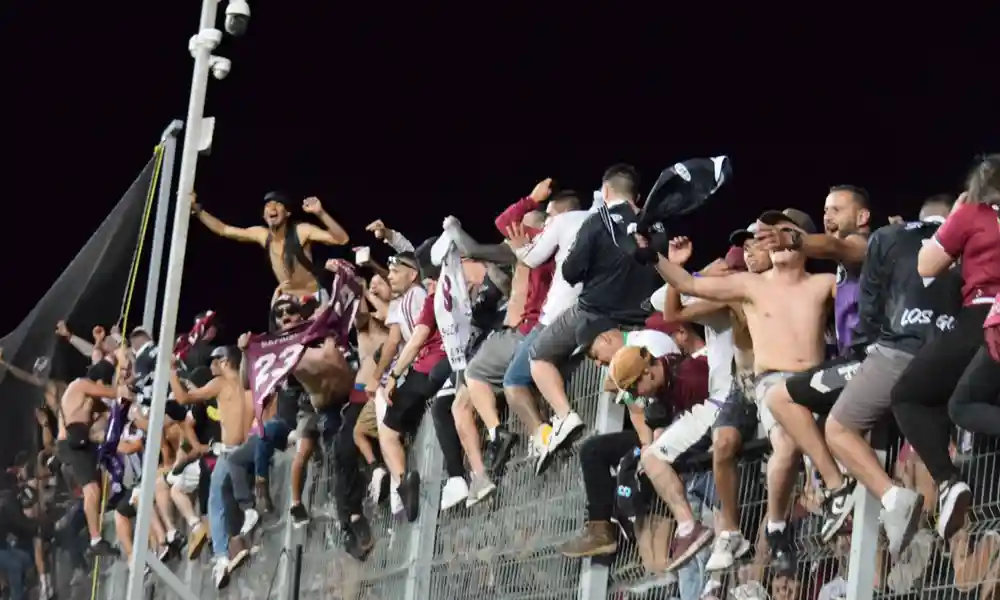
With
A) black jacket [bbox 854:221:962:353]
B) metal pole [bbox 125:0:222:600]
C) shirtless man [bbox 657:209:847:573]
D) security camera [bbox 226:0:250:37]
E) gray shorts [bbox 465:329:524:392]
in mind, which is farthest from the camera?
gray shorts [bbox 465:329:524:392]

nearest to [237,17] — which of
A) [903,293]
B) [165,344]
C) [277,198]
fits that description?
[165,344]

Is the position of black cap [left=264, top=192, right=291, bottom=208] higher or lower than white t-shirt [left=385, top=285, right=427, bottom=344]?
higher

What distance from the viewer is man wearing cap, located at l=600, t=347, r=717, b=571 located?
335 inches

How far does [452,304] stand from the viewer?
10.8 metres

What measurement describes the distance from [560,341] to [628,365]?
1067 mm

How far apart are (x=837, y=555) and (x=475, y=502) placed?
343 centimetres

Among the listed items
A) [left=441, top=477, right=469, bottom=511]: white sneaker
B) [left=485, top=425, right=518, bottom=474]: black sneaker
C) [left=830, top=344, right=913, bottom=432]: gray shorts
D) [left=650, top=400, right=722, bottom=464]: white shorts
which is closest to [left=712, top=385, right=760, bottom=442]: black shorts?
[left=650, top=400, right=722, bottom=464]: white shorts

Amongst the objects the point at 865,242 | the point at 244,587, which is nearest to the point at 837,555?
the point at 865,242

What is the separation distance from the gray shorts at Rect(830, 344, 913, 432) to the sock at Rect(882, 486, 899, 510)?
0.30m

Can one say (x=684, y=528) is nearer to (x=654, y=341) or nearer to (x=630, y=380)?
(x=630, y=380)

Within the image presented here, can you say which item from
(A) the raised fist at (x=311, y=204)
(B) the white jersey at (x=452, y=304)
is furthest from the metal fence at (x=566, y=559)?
(A) the raised fist at (x=311, y=204)

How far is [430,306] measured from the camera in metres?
11.1

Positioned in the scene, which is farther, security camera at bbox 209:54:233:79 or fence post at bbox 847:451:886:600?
security camera at bbox 209:54:233:79

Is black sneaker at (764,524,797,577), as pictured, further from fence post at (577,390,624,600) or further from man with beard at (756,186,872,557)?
fence post at (577,390,624,600)
